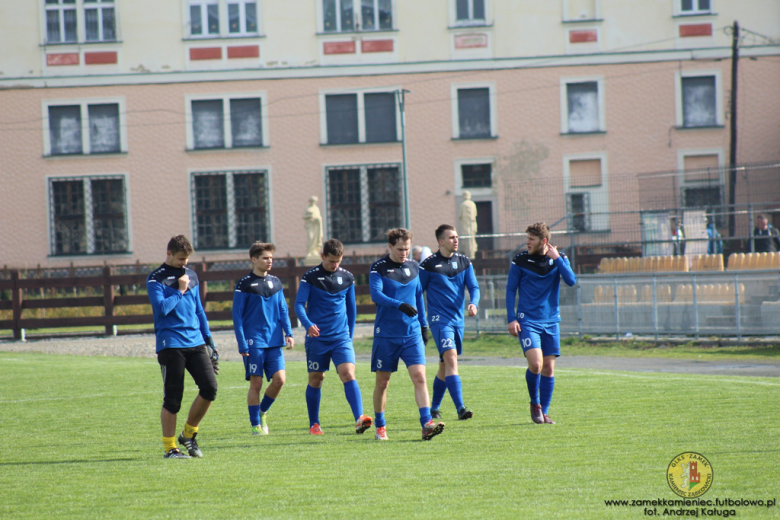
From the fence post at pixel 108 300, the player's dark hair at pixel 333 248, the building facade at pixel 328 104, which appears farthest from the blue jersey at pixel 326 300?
the building facade at pixel 328 104

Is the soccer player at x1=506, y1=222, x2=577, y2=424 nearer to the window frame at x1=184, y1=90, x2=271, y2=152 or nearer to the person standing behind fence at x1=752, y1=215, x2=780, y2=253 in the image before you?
A: the person standing behind fence at x1=752, y1=215, x2=780, y2=253

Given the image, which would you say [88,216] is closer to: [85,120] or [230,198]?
[85,120]

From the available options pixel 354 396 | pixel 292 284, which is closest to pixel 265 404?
pixel 354 396

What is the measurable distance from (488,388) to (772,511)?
6.78 m

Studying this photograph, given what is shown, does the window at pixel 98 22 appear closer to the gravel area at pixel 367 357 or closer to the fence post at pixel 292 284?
the fence post at pixel 292 284

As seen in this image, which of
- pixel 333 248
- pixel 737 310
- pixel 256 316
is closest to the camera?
pixel 333 248

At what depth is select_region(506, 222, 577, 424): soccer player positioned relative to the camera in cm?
885

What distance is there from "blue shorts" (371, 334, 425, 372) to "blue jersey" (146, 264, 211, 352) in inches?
65.9

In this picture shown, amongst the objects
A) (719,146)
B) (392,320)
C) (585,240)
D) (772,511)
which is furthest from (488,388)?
(719,146)

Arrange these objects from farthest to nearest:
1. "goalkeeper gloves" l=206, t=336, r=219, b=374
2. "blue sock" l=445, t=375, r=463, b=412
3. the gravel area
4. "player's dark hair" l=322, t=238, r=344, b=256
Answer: the gravel area
"blue sock" l=445, t=375, r=463, b=412
"player's dark hair" l=322, t=238, r=344, b=256
"goalkeeper gloves" l=206, t=336, r=219, b=374

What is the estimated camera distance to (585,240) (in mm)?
25891

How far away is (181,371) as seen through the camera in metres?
7.27

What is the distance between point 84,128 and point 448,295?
30.8m

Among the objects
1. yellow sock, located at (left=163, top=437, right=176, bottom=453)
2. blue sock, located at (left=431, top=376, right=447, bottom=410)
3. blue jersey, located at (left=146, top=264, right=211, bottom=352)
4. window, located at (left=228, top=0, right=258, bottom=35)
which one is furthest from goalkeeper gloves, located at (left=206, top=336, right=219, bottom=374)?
window, located at (left=228, top=0, right=258, bottom=35)
